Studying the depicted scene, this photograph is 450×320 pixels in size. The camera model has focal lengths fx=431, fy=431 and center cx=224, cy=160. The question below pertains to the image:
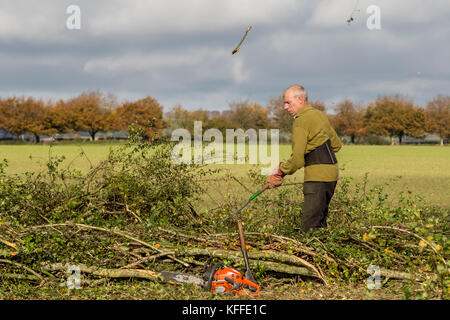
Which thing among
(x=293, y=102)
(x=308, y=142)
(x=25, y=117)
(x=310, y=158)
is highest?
(x=25, y=117)

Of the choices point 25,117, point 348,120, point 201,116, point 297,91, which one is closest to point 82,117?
point 25,117

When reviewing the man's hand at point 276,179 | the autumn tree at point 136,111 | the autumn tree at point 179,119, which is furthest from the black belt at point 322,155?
the autumn tree at point 136,111

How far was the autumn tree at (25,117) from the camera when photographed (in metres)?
74.9

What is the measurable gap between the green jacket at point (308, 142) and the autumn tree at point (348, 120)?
285 feet

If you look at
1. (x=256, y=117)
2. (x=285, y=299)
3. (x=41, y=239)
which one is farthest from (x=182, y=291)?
(x=256, y=117)

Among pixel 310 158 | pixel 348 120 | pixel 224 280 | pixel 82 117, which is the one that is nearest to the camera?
pixel 224 280

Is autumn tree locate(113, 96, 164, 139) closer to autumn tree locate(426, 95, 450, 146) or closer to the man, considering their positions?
autumn tree locate(426, 95, 450, 146)

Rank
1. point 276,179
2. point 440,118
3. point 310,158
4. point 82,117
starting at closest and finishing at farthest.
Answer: point 276,179, point 310,158, point 82,117, point 440,118

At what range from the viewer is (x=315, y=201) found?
16.1 feet

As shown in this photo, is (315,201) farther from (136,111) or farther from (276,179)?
(136,111)

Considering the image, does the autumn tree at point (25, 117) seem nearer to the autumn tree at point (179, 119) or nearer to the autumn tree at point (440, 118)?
the autumn tree at point (179, 119)

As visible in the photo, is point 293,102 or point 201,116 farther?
point 201,116

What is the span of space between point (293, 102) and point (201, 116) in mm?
76850

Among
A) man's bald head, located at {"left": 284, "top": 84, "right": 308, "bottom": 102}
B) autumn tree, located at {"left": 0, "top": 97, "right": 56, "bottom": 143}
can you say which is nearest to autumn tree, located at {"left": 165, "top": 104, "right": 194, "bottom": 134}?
autumn tree, located at {"left": 0, "top": 97, "right": 56, "bottom": 143}
